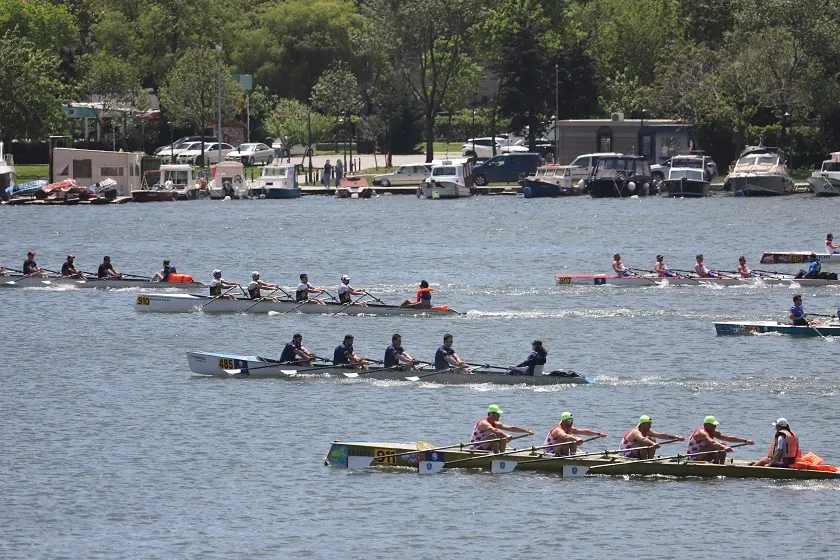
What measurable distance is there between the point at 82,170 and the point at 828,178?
5163 cm

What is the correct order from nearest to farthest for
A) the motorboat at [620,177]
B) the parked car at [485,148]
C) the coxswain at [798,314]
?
the coxswain at [798,314], the motorboat at [620,177], the parked car at [485,148]

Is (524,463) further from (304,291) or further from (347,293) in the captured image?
(304,291)

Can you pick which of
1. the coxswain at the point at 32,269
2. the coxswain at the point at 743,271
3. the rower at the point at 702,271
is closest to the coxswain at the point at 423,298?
the rower at the point at 702,271

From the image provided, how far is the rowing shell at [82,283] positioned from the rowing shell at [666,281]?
15256 mm

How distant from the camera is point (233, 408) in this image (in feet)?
139

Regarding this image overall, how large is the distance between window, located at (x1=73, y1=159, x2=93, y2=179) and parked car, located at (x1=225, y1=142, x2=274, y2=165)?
14.2 metres

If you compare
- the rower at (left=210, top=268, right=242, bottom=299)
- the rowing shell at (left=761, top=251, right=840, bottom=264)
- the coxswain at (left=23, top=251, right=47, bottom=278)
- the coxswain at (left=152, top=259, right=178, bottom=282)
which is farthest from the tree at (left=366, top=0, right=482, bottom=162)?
the rower at (left=210, top=268, right=242, bottom=299)

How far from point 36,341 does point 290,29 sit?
3576 inches

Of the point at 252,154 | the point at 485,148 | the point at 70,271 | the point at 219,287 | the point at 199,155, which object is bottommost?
the point at 219,287

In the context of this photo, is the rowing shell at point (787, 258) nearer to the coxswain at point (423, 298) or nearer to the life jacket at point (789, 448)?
the coxswain at point (423, 298)

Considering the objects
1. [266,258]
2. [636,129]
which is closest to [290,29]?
[636,129]

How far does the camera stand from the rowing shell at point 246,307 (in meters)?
55.2

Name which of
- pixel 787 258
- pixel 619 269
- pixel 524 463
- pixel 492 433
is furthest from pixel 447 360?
pixel 787 258

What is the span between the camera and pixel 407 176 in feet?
368
